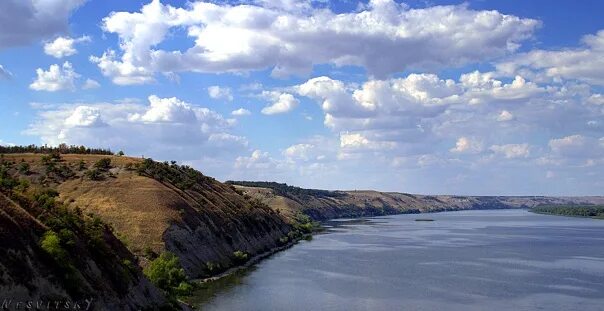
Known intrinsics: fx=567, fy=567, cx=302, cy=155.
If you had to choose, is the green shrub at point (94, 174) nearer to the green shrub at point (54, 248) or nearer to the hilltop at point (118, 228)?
the hilltop at point (118, 228)

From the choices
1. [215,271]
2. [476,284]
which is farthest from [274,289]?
[476,284]

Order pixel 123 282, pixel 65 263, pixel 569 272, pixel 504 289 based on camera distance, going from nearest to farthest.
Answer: pixel 65 263
pixel 123 282
pixel 504 289
pixel 569 272

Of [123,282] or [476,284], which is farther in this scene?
[476,284]

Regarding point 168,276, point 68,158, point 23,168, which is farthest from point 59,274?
point 68,158

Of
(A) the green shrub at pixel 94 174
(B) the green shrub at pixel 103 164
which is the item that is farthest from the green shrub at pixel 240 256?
(B) the green shrub at pixel 103 164

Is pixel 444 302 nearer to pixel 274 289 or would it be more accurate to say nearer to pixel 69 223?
pixel 274 289

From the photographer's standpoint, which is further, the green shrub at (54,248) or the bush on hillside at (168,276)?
the bush on hillside at (168,276)

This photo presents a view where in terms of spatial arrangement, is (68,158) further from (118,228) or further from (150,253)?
(150,253)

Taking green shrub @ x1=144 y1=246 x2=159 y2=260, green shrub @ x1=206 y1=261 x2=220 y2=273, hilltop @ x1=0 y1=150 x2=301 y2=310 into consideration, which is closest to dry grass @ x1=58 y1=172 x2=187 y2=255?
hilltop @ x1=0 y1=150 x2=301 y2=310
